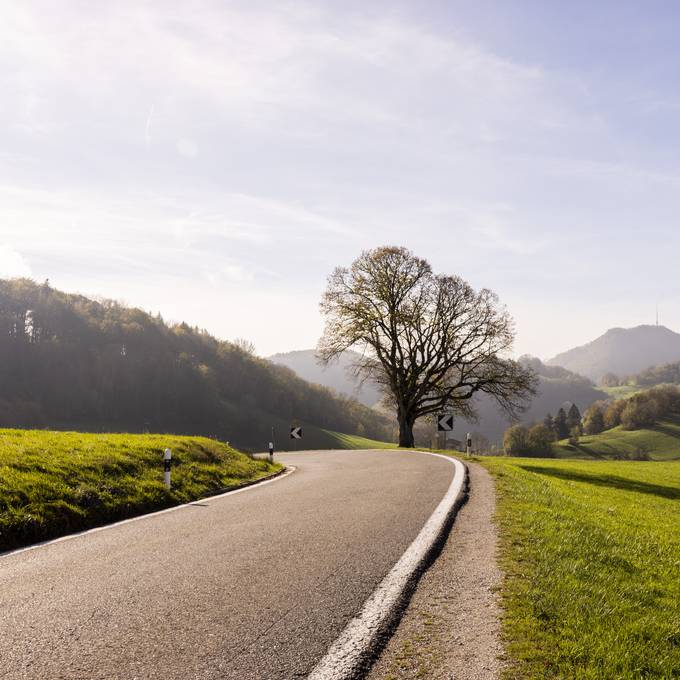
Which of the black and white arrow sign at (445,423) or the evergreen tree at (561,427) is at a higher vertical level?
the black and white arrow sign at (445,423)

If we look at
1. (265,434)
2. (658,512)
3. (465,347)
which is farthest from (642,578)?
(265,434)

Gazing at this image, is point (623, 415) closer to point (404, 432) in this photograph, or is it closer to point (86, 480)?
point (404, 432)

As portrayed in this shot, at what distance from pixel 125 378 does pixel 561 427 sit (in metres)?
111

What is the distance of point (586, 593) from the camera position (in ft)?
15.4

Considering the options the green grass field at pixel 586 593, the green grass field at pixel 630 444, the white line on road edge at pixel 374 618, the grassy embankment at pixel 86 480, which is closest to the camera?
the white line on road edge at pixel 374 618

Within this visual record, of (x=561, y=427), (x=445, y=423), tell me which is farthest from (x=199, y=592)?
(x=561, y=427)

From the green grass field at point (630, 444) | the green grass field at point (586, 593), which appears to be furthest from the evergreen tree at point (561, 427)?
the green grass field at point (586, 593)

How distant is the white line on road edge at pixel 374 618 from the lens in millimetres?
3268

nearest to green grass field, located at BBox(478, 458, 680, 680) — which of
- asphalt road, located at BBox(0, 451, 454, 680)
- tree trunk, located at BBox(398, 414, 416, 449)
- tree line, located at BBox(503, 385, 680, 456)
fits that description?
asphalt road, located at BBox(0, 451, 454, 680)

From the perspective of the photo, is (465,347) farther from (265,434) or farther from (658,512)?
(265,434)

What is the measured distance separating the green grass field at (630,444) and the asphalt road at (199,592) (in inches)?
4630

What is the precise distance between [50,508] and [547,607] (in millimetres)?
7154

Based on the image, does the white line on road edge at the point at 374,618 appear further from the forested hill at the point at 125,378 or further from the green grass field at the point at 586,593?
the forested hill at the point at 125,378

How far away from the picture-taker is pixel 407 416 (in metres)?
33.0
